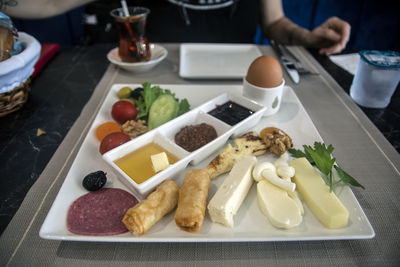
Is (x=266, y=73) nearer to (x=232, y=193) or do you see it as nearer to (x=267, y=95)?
(x=267, y=95)

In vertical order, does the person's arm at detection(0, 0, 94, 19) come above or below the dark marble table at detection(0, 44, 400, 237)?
above

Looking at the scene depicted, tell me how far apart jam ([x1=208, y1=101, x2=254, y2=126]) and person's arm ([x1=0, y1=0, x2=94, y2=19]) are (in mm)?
1790

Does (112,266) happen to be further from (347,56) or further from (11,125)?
(347,56)

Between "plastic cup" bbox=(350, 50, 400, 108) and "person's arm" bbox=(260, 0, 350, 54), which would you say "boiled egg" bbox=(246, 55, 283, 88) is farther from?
"person's arm" bbox=(260, 0, 350, 54)

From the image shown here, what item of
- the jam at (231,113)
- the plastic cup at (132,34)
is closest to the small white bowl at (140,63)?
the plastic cup at (132,34)

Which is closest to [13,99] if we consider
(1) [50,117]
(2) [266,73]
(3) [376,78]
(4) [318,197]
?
(1) [50,117]

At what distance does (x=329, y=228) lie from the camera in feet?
3.27

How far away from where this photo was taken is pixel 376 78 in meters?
1.74

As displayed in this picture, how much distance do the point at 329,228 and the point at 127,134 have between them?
3.61ft

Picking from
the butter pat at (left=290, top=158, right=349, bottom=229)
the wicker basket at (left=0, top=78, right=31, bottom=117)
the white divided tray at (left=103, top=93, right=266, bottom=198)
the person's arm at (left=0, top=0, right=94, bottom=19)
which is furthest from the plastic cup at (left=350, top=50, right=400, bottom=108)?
the person's arm at (left=0, top=0, right=94, bottom=19)

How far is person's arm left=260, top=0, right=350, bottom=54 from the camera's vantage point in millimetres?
2549

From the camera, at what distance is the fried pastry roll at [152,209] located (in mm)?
946

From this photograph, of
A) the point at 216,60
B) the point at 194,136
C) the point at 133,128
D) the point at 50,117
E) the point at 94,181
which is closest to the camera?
the point at 94,181

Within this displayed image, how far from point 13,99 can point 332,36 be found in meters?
2.64
